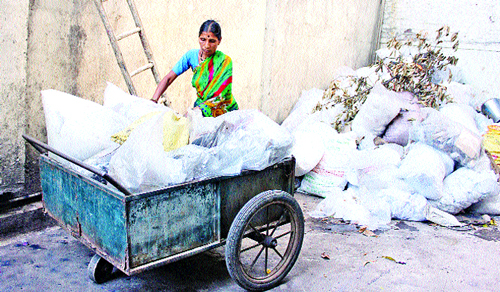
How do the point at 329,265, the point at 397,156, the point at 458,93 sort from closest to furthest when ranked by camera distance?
the point at 329,265 < the point at 397,156 < the point at 458,93

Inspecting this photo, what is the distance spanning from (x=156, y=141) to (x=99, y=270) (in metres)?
→ 0.93

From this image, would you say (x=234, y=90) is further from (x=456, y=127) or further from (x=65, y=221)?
(x=65, y=221)

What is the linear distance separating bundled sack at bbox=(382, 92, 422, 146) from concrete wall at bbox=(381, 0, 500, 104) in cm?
228

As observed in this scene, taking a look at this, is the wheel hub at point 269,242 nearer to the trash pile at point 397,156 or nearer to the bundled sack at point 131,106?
the bundled sack at point 131,106

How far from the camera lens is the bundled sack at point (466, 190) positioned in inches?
155

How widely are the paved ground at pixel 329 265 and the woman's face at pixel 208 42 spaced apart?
4.66ft

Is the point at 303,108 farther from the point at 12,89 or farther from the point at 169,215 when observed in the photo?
the point at 169,215

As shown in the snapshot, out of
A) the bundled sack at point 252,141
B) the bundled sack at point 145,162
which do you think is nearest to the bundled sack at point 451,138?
the bundled sack at point 252,141

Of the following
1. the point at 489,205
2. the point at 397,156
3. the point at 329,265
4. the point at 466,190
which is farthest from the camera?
the point at 397,156

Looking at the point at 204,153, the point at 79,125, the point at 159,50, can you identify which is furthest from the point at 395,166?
the point at 79,125

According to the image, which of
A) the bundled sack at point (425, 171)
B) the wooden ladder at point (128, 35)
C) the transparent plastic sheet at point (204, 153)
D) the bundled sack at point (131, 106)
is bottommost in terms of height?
the bundled sack at point (425, 171)

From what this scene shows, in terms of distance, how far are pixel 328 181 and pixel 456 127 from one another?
4.28 ft

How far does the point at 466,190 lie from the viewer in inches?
156

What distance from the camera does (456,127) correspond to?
420 cm
